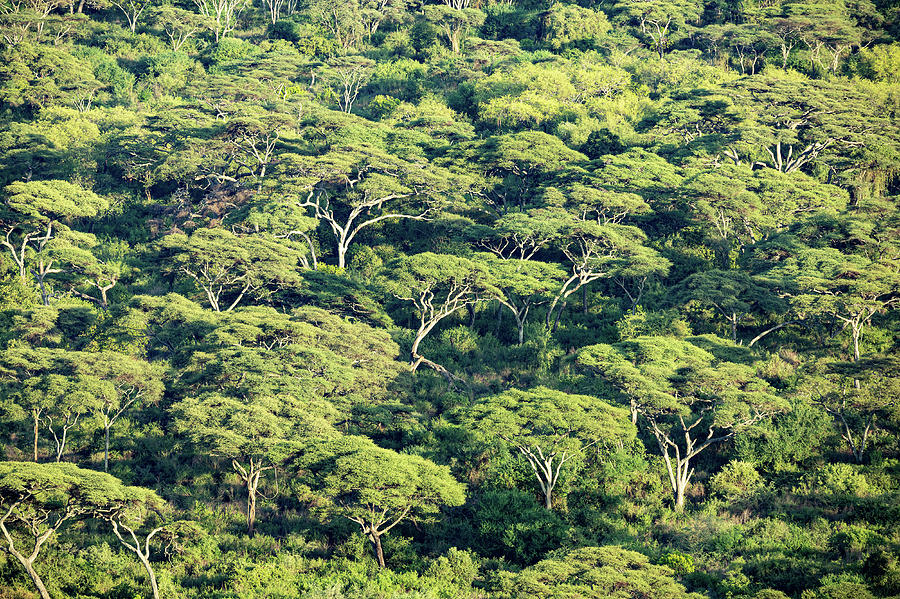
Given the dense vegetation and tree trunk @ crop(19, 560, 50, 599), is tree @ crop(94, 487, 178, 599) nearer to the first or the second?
the dense vegetation

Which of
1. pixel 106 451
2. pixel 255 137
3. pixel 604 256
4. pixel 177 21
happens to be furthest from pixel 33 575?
pixel 177 21

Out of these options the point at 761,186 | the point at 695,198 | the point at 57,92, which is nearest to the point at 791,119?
the point at 761,186

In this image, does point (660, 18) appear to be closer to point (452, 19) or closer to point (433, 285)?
point (452, 19)

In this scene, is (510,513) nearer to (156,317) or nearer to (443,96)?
(156,317)

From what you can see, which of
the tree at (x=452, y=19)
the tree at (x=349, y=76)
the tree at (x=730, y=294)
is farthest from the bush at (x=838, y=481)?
the tree at (x=452, y=19)

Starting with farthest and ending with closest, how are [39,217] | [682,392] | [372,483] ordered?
[39,217] < [682,392] < [372,483]

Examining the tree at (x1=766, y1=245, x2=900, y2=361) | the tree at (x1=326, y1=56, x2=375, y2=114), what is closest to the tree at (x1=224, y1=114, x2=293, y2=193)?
the tree at (x1=326, y1=56, x2=375, y2=114)
